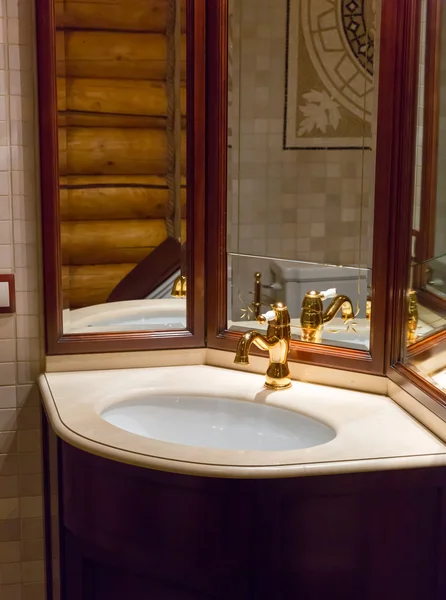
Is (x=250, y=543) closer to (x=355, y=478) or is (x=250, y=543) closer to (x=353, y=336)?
(x=355, y=478)

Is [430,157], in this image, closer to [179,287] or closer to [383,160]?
[383,160]

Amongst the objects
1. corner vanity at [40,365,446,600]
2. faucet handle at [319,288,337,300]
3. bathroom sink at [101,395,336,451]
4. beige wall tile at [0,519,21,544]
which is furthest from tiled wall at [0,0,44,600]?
faucet handle at [319,288,337,300]

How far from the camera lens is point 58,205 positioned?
188 centimetres

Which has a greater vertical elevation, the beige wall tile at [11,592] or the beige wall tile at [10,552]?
the beige wall tile at [10,552]

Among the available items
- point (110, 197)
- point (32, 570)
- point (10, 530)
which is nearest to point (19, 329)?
point (110, 197)

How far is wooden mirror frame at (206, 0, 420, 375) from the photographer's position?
1610mm

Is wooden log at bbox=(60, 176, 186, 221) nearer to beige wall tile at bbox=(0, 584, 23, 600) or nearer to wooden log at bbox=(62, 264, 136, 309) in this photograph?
wooden log at bbox=(62, 264, 136, 309)

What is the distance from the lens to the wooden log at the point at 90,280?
192 centimetres

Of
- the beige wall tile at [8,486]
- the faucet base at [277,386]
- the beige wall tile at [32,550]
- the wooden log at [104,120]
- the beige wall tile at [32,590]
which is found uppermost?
the wooden log at [104,120]

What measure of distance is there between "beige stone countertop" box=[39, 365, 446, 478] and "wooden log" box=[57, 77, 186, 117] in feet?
1.94

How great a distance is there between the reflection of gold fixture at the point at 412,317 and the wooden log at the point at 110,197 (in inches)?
24.1

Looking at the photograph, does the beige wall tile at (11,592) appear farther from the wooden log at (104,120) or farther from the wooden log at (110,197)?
the wooden log at (104,120)

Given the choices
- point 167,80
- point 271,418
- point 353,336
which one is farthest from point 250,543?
point 167,80

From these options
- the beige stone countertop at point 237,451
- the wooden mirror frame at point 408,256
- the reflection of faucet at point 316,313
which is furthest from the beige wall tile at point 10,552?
the wooden mirror frame at point 408,256
